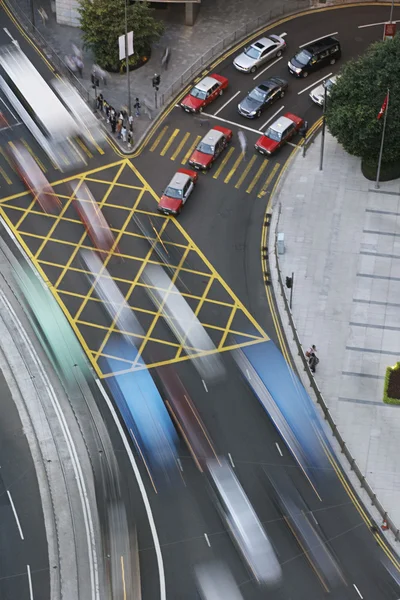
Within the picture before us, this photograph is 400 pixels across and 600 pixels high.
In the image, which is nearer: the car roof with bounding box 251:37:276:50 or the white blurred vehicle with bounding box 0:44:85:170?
the white blurred vehicle with bounding box 0:44:85:170

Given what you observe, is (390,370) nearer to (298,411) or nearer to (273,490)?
(298,411)

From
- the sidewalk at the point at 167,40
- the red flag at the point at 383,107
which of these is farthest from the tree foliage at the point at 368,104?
the sidewalk at the point at 167,40

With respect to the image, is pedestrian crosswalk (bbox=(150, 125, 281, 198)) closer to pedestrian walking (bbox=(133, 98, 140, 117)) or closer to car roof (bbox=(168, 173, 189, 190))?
pedestrian walking (bbox=(133, 98, 140, 117))

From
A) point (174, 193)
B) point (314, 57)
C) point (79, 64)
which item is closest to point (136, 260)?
point (174, 193)

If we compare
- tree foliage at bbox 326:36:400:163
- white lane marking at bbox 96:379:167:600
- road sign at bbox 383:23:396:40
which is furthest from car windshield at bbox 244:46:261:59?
white lane marking at bbox 96:379:167:600

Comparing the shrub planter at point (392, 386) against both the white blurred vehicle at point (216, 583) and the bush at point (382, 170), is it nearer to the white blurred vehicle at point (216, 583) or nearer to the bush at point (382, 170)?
the white blurred vehicle at point (216, 583)

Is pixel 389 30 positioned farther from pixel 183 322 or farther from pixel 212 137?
pixel 183 322
